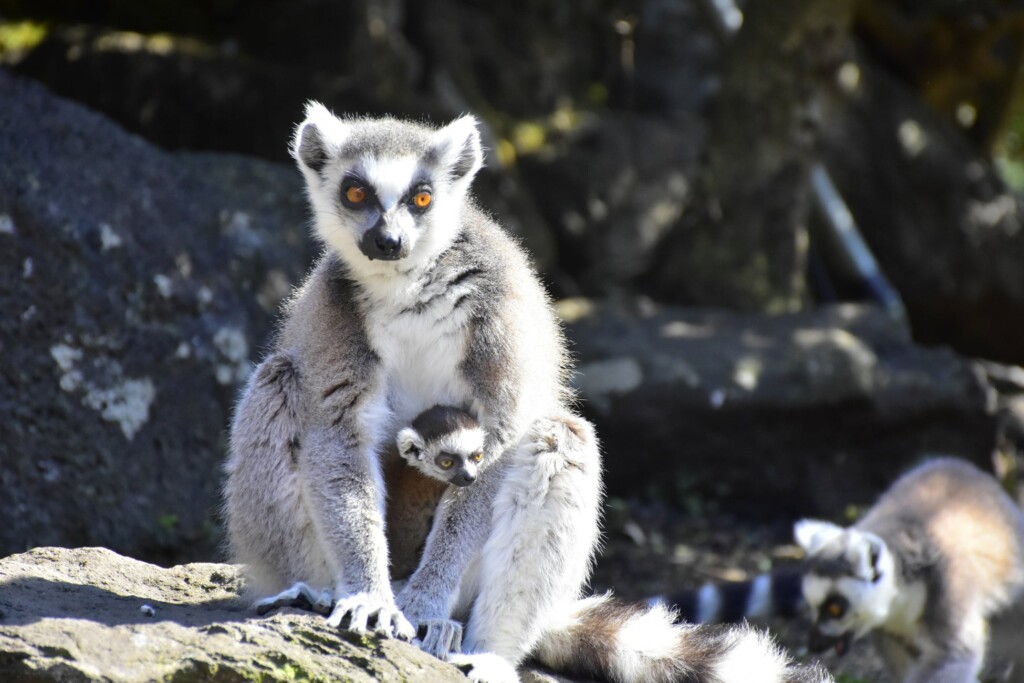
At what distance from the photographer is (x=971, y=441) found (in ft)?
29.4

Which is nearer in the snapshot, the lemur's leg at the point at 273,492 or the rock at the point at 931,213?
the lemur's leg at the point at 273,492

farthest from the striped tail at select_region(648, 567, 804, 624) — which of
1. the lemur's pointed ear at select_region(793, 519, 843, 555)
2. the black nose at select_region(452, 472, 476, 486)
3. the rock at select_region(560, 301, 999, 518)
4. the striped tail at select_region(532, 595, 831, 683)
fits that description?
the black nose at select_region(452, 472, 476, 486)

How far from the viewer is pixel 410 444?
4.21m

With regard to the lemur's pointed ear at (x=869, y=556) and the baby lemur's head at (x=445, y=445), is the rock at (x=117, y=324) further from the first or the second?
the lemur's pointed ear at (x=869, y=556)

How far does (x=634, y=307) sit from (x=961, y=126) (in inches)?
177

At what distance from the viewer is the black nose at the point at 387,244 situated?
4164 mm

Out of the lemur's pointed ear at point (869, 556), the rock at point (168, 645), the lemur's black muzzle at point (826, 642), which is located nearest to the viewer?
the rock at point (168, 645)

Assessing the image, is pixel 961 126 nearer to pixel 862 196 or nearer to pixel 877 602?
pixel 862 196

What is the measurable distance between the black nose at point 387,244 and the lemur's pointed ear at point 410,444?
63cm

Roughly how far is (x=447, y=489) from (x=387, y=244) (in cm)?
91

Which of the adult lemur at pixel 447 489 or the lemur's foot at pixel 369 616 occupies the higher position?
the adult lemur at pixel 447 489

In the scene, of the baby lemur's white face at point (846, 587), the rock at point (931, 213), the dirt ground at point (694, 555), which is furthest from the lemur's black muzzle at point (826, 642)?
the rock at point (931, 213)

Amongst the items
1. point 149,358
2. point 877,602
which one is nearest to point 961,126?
point 877,602

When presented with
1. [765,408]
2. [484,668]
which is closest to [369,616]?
[484,668]
